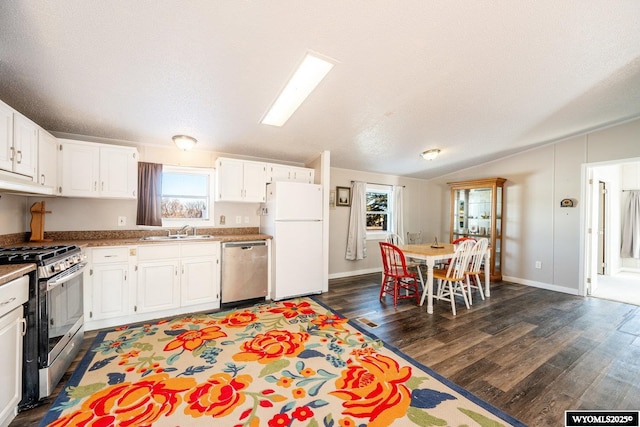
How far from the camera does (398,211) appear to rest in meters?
5.85

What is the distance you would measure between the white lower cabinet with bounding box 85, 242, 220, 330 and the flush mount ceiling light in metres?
1.83

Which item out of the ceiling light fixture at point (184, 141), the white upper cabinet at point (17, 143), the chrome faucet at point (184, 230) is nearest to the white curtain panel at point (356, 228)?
the chrome faucet at point (184, 230)

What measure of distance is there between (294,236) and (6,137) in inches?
115

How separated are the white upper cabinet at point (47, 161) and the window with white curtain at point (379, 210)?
4.88m

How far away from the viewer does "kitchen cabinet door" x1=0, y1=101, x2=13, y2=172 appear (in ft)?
6.21

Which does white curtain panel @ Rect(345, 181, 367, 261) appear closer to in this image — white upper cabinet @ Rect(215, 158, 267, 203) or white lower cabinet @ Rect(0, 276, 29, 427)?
white upper cabinet @ Rect(215, 158, 267, 203)

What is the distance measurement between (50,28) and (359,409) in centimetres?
318

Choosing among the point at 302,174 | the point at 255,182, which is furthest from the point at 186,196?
the point at 302,174

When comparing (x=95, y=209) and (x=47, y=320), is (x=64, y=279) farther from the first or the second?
(x=95, y=209)

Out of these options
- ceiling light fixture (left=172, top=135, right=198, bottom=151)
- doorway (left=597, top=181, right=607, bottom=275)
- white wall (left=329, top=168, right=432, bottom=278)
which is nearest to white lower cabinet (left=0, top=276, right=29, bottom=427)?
ceiling light fixture (left=172, top=135, right=198, bottom=151)

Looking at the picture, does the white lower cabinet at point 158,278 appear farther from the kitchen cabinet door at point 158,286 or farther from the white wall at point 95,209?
the white wall at point 95,209

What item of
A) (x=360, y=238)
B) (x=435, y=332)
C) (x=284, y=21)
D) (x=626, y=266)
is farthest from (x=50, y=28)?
(x=626, y=266)

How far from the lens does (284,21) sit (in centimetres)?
170

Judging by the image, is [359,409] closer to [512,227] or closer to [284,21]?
[284,21]
